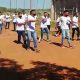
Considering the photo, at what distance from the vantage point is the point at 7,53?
648 inches

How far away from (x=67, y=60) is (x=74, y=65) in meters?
1.11

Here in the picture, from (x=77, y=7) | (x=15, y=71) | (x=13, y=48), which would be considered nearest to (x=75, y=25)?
(x=13, y=48)

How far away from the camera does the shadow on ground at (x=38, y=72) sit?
11289 millimetres

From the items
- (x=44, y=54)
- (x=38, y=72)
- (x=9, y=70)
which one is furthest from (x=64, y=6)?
(x=38, y=72)

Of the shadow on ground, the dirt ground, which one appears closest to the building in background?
the dirt ground

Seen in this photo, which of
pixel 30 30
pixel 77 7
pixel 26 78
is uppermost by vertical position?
pixel 77 7

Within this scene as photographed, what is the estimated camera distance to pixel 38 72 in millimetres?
12031

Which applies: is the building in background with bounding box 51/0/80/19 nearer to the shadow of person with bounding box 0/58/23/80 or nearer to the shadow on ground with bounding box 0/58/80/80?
the shadow of person with bounding box 0/58/23/80

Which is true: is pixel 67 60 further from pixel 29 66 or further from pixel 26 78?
pixel 26 78

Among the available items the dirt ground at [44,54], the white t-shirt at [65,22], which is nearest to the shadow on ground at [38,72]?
the dirt ground at [44,54]

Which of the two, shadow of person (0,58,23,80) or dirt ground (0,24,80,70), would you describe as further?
dirt ground (0,24,80,70)

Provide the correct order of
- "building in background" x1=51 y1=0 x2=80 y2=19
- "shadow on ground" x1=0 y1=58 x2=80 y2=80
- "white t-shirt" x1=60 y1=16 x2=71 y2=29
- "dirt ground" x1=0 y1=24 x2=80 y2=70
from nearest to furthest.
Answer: "shadow on ground" x1=0 y1=58 x2=80 y2=80
"dirt ground" x1=0 y1=24 x2=80 y2=70
"white t-shirt" x1=60 y1=16 x2=71 y2=29
"building in background" x1=51 y1=0 x2=80 y2=19

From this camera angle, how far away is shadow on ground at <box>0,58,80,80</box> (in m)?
11.3

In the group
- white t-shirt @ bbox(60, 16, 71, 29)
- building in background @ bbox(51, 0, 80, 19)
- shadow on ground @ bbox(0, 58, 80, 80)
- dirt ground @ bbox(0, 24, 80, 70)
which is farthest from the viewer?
building in background @ bbox(51, 0, 80, 19)
